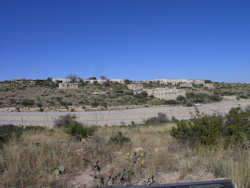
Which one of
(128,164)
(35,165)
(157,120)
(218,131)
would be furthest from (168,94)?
(35,165)

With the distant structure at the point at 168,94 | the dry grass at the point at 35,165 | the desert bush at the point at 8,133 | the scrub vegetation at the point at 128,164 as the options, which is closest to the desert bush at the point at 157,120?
the desert bush at the point at 8,133

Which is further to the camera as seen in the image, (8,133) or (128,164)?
(8,133)

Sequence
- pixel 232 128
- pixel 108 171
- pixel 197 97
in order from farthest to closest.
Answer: pixel 197 97 → pixel 232 128 → pixel 108 171

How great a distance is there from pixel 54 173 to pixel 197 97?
47.8m

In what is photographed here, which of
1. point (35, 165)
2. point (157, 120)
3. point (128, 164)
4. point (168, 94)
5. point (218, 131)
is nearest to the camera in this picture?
point (35, 165)

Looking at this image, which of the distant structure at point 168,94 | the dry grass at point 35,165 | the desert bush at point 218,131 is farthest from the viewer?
the distant structure at point 168,94

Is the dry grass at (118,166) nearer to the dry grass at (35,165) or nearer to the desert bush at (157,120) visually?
the dry grass at (35,165)

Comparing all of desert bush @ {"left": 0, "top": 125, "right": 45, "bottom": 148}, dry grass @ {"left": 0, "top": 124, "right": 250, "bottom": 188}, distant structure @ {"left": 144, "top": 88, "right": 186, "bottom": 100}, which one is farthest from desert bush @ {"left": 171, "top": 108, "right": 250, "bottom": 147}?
distant structure @ {"left": 144, "top": 88, "right": 186, "bottom": 100}

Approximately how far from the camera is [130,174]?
3.31 m

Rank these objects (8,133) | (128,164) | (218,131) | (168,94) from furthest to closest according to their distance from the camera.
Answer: (168,94)
(8,133)
(218,131)
(128,164)

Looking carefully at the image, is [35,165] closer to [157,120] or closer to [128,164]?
[128,164]

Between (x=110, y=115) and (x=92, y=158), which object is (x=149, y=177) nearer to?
(x=92, y=158)

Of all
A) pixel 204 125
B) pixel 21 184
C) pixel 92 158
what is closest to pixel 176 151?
pixel 204 125

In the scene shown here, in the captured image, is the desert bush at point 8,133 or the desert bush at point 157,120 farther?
the desert bush at point 157,120
